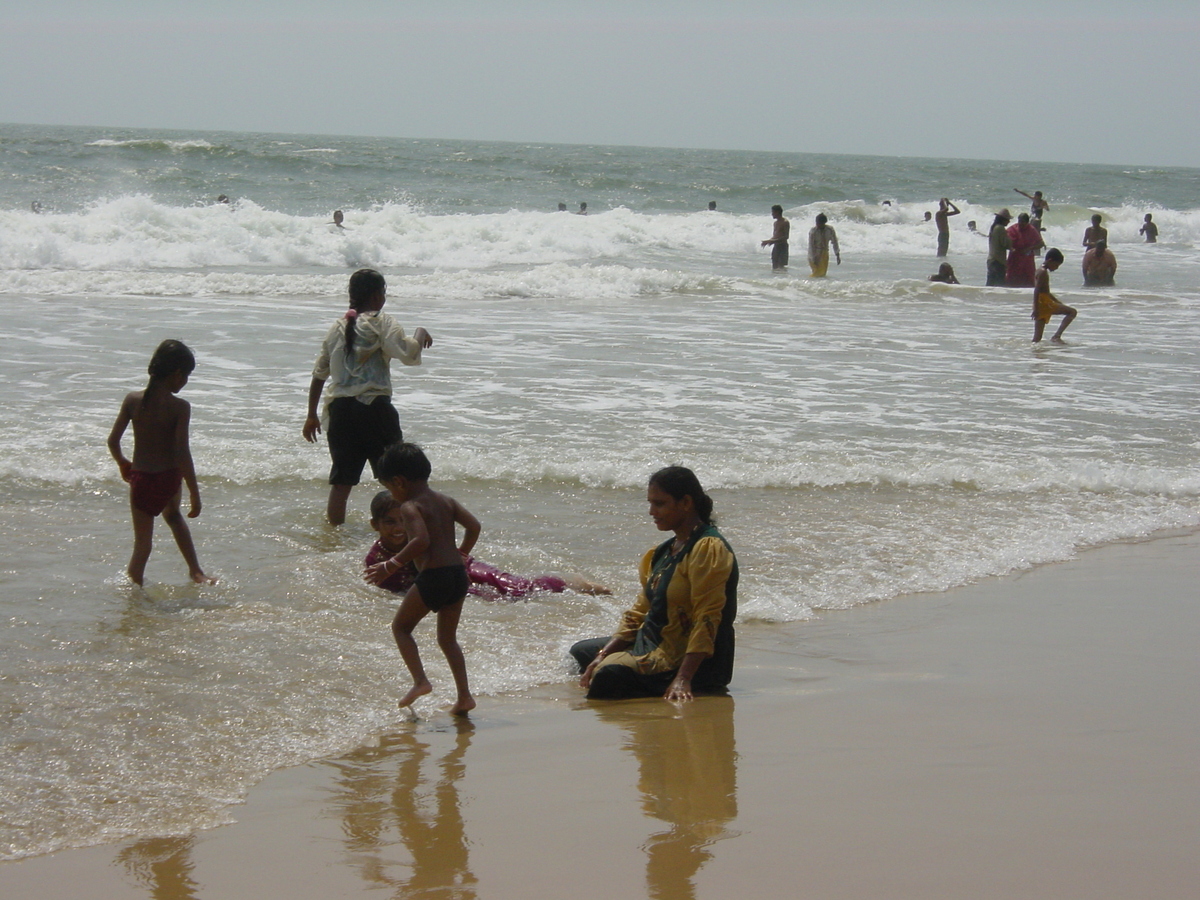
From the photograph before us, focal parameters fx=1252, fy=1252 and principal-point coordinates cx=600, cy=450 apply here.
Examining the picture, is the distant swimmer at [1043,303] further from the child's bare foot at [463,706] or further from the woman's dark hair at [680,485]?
the child's bare foot at [463,706]

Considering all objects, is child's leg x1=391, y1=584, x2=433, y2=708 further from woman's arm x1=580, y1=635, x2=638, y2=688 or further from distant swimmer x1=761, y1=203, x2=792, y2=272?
distant swimmer x1=761, y1=203, x2=792, y2=272

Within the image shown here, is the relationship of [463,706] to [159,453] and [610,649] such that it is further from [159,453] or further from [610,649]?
[159,453]

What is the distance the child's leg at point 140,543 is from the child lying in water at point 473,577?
3.36 feet

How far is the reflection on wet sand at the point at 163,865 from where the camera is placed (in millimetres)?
3045

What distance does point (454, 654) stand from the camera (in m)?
4.54

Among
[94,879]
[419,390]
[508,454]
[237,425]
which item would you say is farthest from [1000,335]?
[94,879]

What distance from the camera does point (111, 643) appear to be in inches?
201

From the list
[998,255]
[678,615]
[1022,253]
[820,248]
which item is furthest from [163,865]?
[820,248]

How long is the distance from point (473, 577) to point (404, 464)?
1712 millimetres

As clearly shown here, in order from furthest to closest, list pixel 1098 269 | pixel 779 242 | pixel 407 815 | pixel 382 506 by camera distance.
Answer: pixel 779 242, pixel 1098 269, pixel 382 506, pixel 407 815

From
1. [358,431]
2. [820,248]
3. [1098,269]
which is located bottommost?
[358,431]

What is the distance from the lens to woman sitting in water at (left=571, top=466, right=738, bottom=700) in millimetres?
4570

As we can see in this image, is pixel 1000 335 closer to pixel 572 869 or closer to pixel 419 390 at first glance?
pixel 419 390

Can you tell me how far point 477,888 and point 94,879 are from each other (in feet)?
3.17
